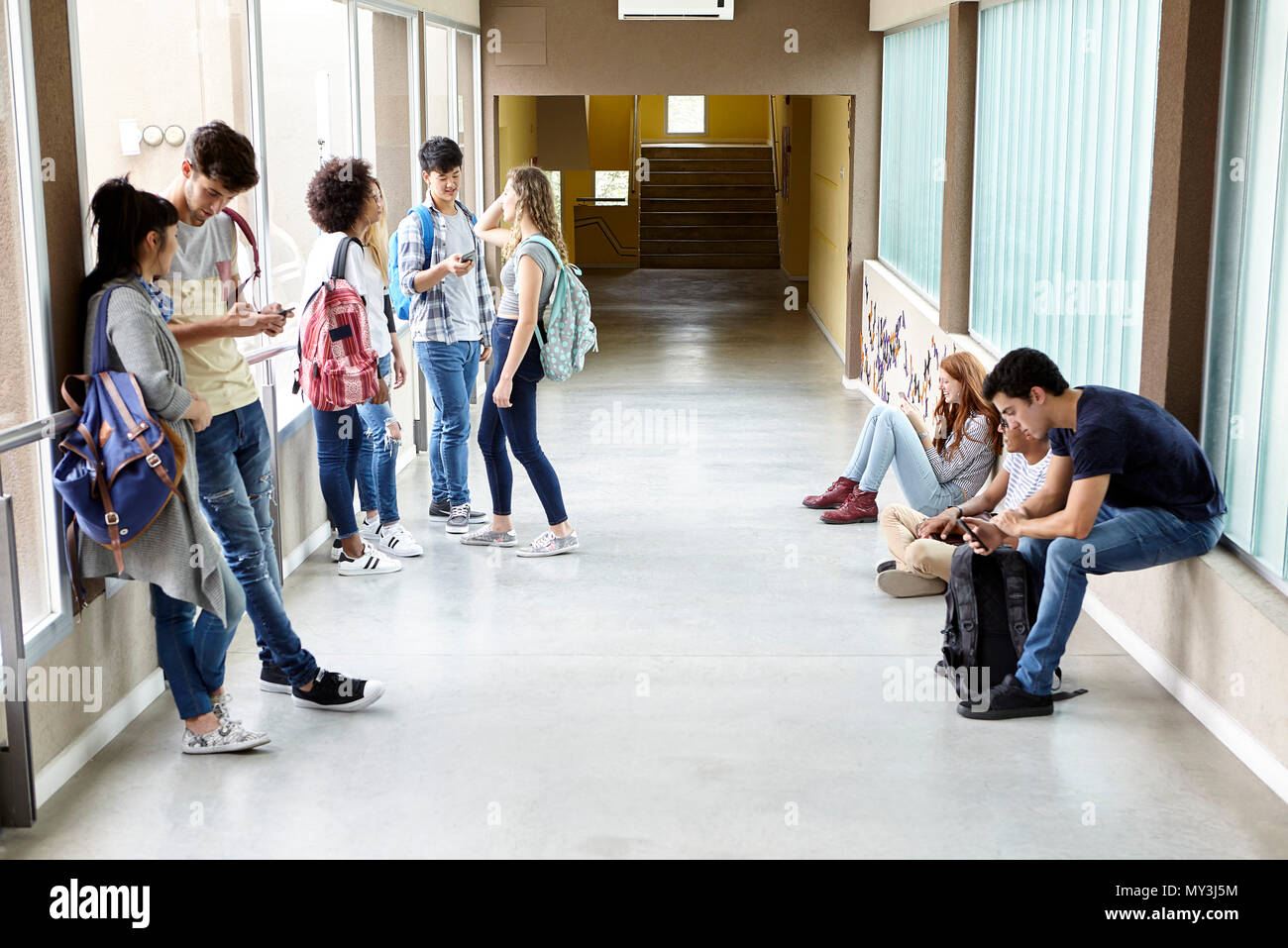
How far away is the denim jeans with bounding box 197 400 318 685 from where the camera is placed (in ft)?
13.0

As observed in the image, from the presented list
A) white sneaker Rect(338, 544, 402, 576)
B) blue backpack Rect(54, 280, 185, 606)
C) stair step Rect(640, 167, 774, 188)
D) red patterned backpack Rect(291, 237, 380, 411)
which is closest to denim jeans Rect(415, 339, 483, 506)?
white sneaker Rect(338, 544, 402, 576)

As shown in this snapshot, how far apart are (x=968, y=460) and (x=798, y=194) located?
11.6 metres

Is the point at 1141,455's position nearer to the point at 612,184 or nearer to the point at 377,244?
the point at 377,244

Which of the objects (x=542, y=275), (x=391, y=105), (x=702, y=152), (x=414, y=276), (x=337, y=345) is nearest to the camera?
(x=337, y=345)

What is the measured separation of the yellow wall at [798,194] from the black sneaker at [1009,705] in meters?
A: 12.6

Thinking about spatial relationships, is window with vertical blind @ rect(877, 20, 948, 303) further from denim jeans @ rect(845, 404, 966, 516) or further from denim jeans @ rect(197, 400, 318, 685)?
denim jeans @ rect(197, 400, 318, 685)

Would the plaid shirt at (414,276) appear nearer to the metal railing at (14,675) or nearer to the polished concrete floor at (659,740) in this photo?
the polished concrete floor at (659,740)

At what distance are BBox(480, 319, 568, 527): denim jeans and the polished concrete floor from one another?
1.10ft

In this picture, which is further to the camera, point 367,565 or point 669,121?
point 669,121

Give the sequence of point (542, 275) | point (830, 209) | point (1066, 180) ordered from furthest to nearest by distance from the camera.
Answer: point (830, 209), point (1066, 180), point (542, 275)

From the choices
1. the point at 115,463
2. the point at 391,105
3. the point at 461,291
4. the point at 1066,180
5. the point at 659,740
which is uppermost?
the point at 391,105

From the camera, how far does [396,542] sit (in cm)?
601

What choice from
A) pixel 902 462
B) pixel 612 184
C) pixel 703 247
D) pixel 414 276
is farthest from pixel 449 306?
pixel 612 184

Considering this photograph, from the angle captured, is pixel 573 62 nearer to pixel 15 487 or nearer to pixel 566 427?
pixel 566 427
